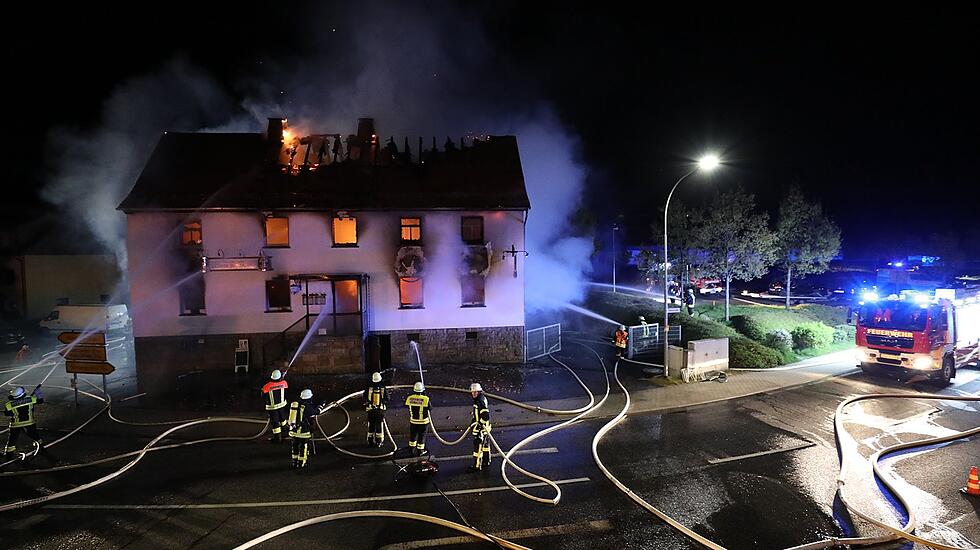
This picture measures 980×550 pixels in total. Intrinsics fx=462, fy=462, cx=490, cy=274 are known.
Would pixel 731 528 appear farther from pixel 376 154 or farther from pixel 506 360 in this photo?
pixel 376 154

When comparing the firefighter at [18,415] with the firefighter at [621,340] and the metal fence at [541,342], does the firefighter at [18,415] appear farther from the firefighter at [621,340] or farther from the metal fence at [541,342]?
the firefighter at [621,340]

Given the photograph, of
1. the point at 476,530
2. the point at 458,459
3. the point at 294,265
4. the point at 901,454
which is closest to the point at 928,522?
the point at 901,454

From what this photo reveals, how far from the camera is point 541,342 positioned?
772 inches

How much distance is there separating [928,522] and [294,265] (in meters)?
18.8

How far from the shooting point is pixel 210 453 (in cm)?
1042

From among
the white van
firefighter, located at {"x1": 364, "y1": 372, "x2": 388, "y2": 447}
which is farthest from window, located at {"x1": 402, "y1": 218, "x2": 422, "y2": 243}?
the white van

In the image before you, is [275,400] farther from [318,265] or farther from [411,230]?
[411,230]

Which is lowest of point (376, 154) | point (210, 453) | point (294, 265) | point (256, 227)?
point (210, 453)

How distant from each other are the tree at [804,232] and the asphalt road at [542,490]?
48.8ft

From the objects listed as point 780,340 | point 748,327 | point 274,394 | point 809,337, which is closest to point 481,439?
point 274,394

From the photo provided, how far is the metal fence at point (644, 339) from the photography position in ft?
63.5

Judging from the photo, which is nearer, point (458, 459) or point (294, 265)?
point (458, 459)

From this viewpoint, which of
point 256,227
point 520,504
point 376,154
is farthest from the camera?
point 376,154

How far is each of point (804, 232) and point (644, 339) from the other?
1341 cm
